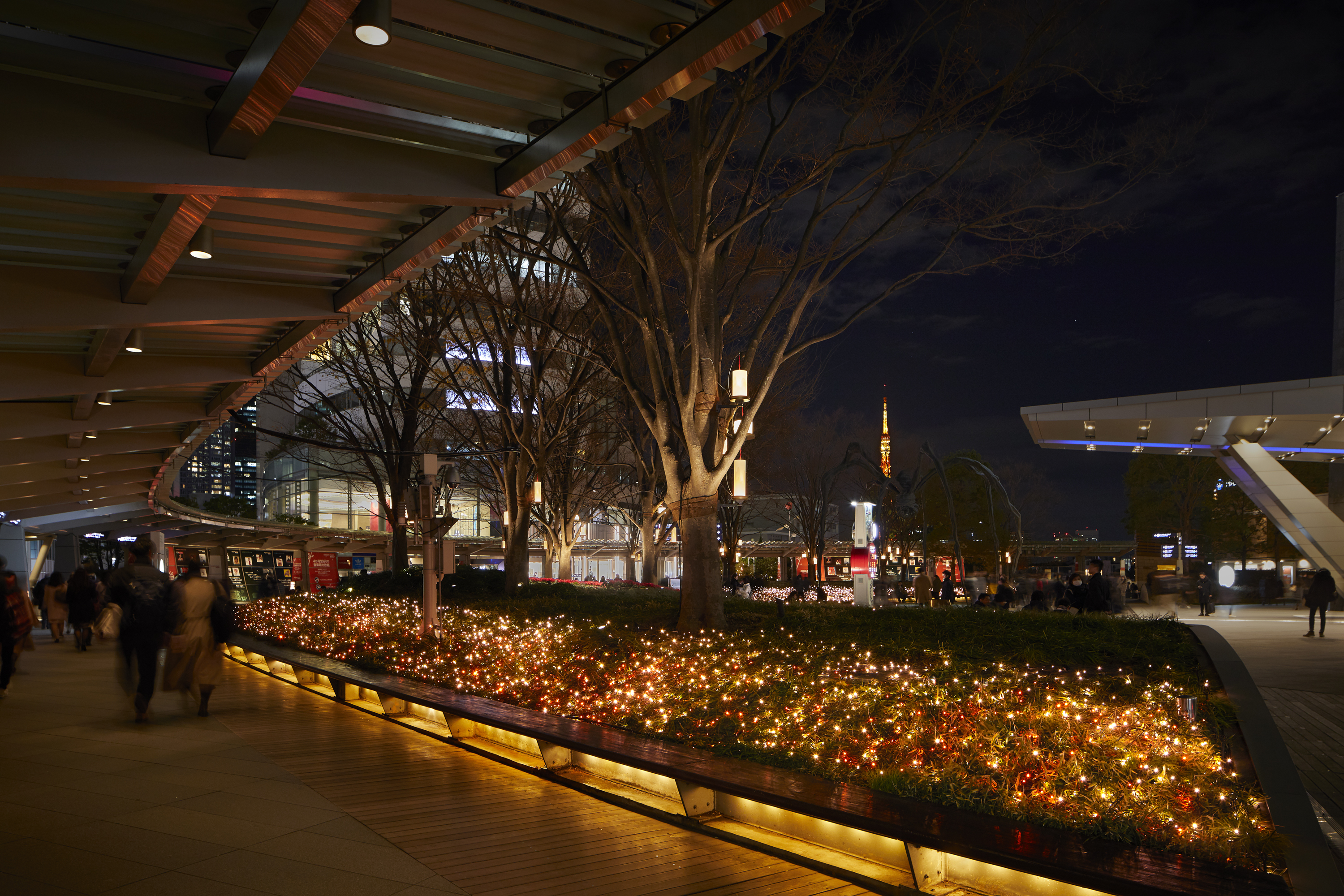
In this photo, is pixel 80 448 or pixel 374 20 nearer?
pixel 374 20

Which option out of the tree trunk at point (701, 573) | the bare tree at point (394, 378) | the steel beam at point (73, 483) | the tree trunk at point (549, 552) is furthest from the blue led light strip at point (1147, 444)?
the steel beam at point (73, 483)

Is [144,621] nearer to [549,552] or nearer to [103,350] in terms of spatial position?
[103,350]

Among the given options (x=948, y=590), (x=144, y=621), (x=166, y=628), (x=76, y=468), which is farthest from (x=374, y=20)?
(x=948, y=590)

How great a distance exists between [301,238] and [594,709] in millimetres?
5096

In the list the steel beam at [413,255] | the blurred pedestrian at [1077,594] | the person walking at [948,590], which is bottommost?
the person walking at [948,590]

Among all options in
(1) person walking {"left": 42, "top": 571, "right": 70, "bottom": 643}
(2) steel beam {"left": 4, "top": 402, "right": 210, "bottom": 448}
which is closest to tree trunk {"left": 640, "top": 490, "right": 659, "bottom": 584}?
A: (2) steel beam {"left": 4, "top": 402, "right": 210, "bottom": 448}

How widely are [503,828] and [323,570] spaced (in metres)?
20.8

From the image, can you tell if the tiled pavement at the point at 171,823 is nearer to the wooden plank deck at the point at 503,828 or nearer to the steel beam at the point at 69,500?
the wooden plank deck at the point at 503,828

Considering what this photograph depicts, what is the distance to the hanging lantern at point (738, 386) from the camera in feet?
35.4

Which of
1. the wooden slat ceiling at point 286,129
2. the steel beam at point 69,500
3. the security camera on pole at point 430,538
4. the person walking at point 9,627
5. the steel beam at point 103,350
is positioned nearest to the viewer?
the wooden slat ceiling at point 286,129

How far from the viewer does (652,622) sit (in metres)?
11.7

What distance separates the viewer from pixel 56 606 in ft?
73.3

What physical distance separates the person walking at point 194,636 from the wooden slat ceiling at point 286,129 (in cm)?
303

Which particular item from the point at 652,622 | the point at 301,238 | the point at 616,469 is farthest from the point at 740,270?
the point at 616,469
